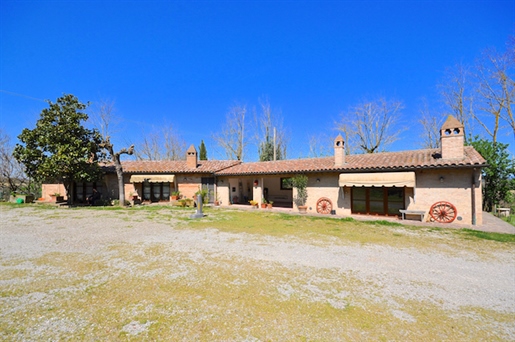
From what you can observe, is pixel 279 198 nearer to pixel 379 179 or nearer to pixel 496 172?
pixel 379 179

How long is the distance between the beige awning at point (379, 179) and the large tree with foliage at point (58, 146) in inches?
866

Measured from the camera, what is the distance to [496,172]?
18.5 m

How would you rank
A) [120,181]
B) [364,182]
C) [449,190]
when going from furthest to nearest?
1. [120,181]
2. [364,182]
3. [449,190]

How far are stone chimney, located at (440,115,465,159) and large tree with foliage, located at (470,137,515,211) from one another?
25.4ft

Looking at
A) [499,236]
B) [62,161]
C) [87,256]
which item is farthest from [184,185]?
[499,236]

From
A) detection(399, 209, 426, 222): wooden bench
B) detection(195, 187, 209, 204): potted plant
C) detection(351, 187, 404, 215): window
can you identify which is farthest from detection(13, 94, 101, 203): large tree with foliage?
detection(399, 209, 426, 222): wooden bench

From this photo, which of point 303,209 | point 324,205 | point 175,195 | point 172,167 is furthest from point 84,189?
point 324,205

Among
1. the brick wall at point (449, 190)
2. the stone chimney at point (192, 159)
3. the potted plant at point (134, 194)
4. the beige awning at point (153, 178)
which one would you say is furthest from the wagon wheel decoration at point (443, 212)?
the potted plant at point (134, 194)

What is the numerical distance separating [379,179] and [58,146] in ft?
83.9

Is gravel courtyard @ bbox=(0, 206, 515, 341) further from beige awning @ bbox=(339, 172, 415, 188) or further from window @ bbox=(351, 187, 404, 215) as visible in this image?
window @ bbox=(351, 187, 404, 215)

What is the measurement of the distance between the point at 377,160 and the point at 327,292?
46.1ft

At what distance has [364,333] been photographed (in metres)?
3.53

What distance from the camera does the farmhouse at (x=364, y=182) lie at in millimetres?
12812

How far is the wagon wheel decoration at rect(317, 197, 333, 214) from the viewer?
16938mm
